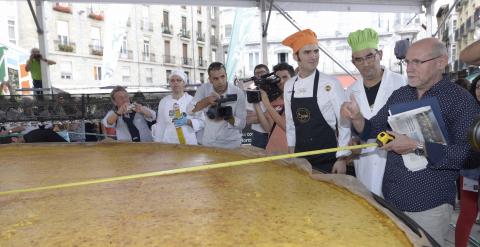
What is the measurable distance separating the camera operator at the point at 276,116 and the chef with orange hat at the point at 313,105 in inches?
15.8

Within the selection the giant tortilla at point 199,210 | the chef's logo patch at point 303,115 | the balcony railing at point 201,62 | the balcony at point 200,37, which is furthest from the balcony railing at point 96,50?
the chef's logo patch at point 303,115

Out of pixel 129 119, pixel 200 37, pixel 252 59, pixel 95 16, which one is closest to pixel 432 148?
pixel 129 119

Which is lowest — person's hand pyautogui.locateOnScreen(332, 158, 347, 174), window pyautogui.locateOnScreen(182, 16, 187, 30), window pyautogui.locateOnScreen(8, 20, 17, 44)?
person's hand pyautogui.locateOnScreen(332, 158, 347, 174)

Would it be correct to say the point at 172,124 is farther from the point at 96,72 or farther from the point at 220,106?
the point at 96,72

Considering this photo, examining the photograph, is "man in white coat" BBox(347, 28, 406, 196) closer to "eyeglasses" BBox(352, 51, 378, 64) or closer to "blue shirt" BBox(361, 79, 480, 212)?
"eyeglasses" BBox(352, 51, 378, 64)

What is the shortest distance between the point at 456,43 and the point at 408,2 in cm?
2235

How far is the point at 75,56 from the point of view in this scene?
2502 cm

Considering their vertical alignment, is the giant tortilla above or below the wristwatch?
below

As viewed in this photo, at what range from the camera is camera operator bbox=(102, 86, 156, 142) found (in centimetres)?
361

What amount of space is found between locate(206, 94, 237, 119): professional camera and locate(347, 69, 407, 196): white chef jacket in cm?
110

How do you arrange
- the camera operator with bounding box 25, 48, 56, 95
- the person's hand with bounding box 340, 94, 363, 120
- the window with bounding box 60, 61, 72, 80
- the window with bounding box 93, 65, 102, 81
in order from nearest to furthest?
the person's hand with bounding box 340, 94, 363, 120 → the camera operator with bounding box 25, 48, 56, 95 → the window with bounding box 60, 61, 72, 80 → the window with bounding box 93, 65, 102, 81

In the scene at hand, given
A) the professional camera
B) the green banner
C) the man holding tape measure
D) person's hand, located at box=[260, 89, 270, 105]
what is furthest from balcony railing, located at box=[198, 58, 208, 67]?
the man holding tape measure

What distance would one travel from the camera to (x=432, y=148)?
144 cm

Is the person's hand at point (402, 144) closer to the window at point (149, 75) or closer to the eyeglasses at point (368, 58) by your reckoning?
the eyeglasses at point (368, 58)
